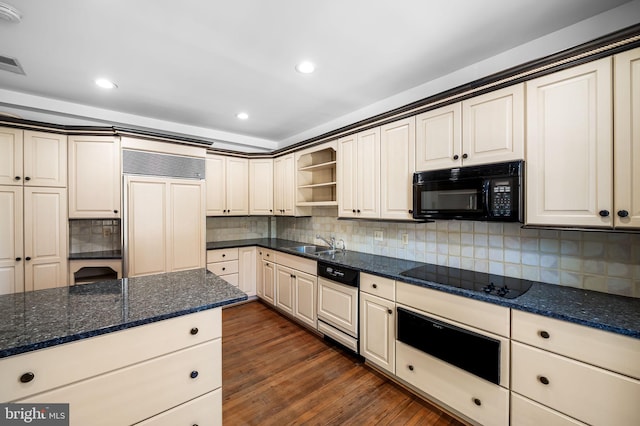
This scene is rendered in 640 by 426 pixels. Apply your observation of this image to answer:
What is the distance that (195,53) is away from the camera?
2.05 meters

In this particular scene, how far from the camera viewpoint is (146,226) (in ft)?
9.96

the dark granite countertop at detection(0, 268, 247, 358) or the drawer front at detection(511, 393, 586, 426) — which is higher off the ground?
the dark granite countertop at detection(0, 268, 247, 358)

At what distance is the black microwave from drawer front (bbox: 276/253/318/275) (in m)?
1.27

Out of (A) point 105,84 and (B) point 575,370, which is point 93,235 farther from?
(B) point 575,370

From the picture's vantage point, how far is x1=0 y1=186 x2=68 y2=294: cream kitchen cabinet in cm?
255

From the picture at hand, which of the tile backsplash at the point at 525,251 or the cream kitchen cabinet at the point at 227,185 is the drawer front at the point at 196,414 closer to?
the tile backsplash at the point at 525,251

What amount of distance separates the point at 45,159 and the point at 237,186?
2.09 meters

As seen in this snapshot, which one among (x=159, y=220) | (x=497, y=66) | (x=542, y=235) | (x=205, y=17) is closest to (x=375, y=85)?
(x=497, y=66)

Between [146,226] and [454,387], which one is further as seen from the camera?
[146,226]

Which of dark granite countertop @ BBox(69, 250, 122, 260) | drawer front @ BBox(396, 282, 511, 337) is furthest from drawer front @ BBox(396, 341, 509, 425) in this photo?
dark granite countertop @ BBox(69, 250, 122, 260)

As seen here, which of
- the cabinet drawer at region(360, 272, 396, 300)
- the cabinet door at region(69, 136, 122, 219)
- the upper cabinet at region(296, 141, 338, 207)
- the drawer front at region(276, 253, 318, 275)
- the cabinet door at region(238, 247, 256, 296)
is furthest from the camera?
the cabinet door at region(238, 247, 256, 296)

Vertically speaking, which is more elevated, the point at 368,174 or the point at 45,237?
the point at 368,174

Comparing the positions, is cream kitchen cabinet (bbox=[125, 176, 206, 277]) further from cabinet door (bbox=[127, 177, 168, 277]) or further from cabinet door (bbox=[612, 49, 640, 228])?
cabinet door (bbox=[612, 49, 640, 228])

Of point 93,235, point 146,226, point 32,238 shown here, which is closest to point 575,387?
point 146,226
